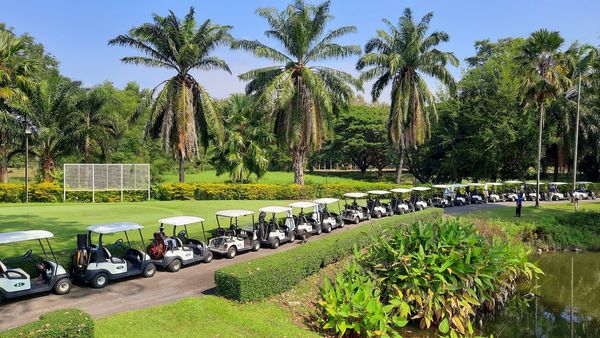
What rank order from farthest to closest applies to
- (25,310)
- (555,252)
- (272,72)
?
(272,72) < (555,252) < (25,310)

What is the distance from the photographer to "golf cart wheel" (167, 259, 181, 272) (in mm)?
13047

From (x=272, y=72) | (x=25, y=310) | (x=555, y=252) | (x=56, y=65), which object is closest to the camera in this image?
(x=25, y=310)

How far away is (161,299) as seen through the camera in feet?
34.8

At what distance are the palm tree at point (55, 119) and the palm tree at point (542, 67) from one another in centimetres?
3054

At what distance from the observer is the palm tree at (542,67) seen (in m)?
26.8

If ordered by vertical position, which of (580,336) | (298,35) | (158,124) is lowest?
(580,336)

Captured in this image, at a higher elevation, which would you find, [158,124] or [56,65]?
[56,65]

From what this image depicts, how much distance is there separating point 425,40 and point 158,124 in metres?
20.2

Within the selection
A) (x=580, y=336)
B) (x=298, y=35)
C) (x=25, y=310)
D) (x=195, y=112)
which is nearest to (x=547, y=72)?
(x=298, y=35)

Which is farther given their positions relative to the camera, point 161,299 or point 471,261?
point 471,261

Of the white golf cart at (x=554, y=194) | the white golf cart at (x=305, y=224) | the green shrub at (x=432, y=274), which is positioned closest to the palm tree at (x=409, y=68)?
the white golf cart at (x=554, y=194)

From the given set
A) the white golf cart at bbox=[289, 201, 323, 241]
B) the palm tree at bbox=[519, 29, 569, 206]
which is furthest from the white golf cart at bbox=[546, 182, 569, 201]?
the white golf cart at bbox=[289, 201, 323, 241]

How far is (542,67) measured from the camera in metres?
27.7

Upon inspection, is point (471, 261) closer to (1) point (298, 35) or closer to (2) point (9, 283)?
(2) point (9, 283)
